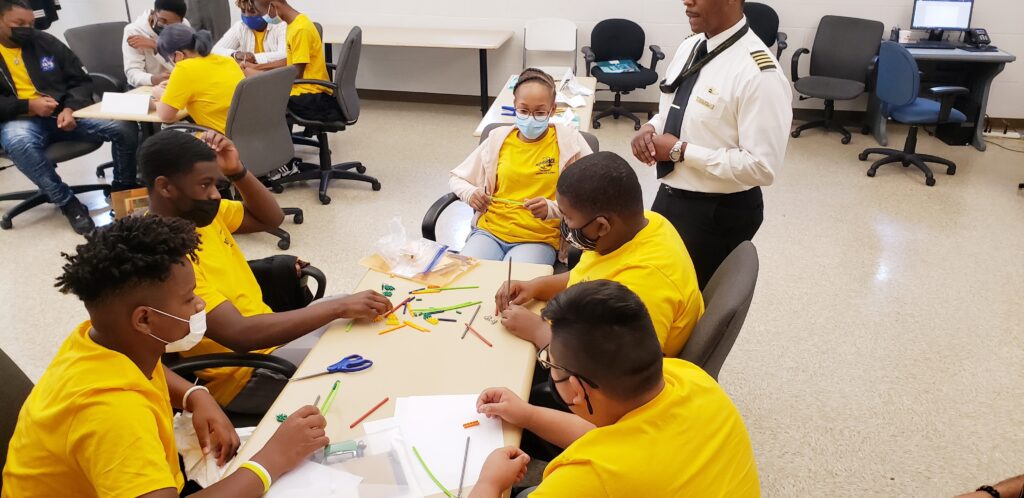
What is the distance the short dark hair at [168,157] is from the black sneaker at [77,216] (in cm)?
252

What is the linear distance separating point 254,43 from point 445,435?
13.2 ft

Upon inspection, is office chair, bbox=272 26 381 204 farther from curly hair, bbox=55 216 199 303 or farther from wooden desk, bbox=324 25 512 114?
curly hair, bbox=55 216 199 303

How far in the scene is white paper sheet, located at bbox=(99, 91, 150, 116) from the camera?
3.78 meters

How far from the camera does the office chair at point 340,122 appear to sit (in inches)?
171

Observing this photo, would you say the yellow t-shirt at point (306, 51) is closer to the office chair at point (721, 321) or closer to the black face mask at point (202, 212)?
the black face mask at point (202, 212)

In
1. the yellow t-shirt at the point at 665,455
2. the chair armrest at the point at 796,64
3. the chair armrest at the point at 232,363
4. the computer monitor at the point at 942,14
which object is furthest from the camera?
the chair armrest at the point at 796,64

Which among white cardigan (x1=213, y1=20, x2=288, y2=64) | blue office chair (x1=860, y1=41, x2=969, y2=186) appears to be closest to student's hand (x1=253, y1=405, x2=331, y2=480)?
white cardigan (x1=213, y1=20, x2=288, y2=64)

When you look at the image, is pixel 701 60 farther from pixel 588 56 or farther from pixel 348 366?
pixel 588 56

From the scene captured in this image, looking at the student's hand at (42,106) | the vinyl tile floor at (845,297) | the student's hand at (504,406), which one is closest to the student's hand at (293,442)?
the student's hand at (504,406)

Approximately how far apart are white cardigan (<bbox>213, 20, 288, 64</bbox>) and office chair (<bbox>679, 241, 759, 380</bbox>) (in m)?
3.76

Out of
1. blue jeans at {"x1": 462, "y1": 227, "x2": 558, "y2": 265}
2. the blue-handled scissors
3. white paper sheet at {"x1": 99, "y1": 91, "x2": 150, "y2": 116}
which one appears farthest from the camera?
white paper sheet at {"x1": 99, "y1": 91, "x2": 150, "y2": 116}

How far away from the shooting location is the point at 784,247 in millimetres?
3936

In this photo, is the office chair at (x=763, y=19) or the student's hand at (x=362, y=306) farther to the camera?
the office chair at (x=763, y=19)

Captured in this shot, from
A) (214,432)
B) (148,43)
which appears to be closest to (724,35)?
(214,432)
